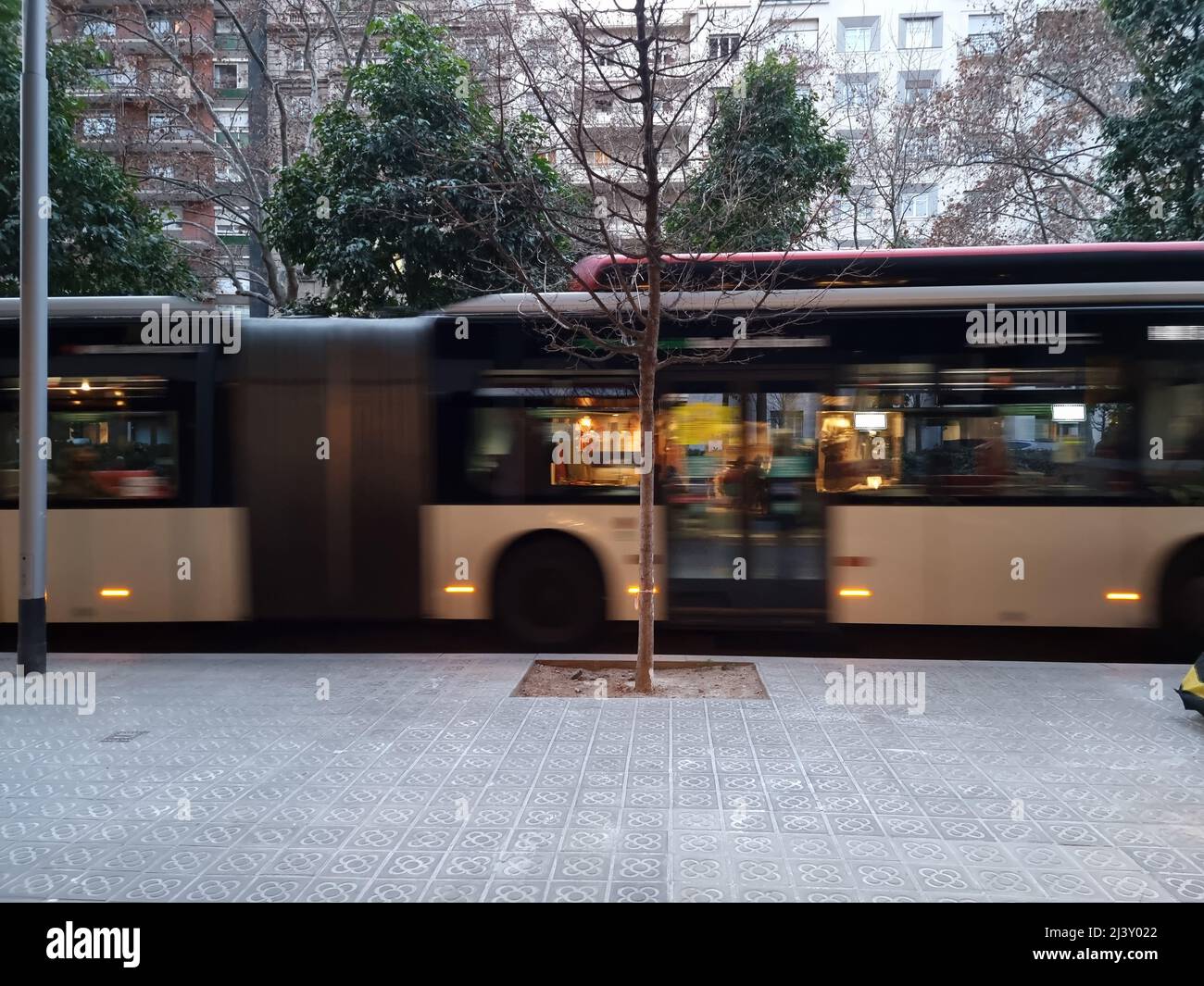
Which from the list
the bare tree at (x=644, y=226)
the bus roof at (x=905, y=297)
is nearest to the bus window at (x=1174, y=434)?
the bus roof at (x=905, y=297)

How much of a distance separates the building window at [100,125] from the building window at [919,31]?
82.5 ft

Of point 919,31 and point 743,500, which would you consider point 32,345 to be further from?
point 919,31

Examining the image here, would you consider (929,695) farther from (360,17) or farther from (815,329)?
(360,17)

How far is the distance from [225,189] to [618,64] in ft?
59.3

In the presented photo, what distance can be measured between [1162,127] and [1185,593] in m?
8.56

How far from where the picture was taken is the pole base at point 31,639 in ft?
25.7

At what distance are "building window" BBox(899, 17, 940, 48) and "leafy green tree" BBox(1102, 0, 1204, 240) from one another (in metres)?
19.4

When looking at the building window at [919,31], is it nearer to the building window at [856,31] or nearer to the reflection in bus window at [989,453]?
the building window at [856,31]

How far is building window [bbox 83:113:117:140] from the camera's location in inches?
780

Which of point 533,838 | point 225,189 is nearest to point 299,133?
point 225,189

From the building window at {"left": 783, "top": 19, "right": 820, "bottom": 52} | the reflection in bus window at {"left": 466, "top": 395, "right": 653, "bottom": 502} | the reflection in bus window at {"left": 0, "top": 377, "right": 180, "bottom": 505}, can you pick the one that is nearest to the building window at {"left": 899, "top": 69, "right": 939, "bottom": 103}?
the building window at {"left": 783, "top": 19, "right": 820, "bottom": 52}

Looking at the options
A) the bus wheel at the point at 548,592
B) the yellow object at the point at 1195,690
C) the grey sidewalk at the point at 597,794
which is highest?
the bus wheel at the point at 548,592

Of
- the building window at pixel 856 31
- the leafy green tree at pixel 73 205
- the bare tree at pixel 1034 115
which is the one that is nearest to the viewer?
the leafy green tree at pixel 73 205

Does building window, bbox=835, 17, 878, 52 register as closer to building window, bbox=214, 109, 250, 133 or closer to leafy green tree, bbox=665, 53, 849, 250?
leafy green tree, bbox=665, 53, 849, 250
